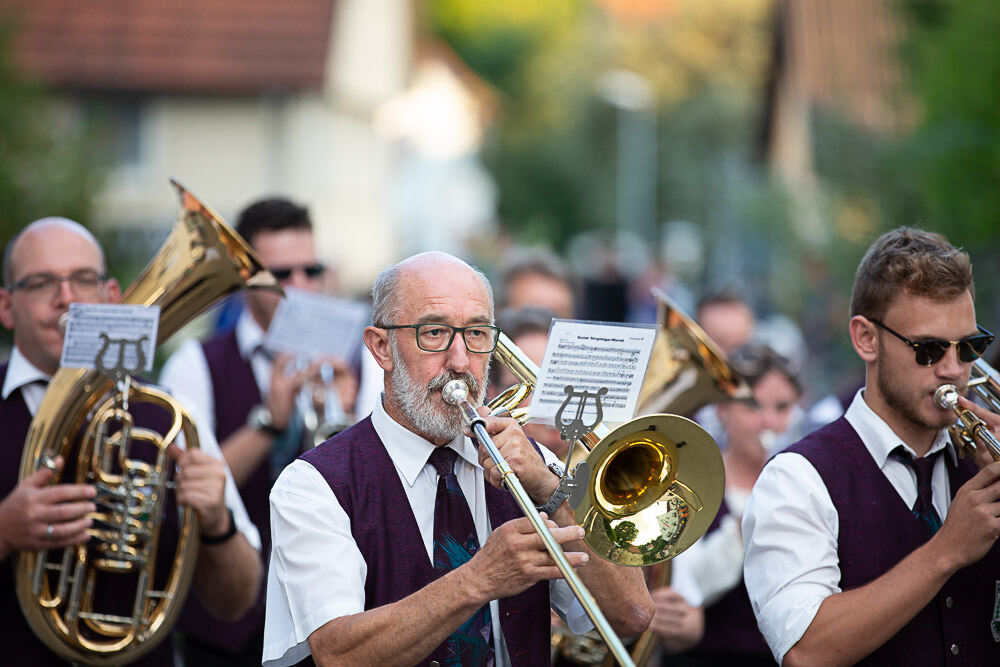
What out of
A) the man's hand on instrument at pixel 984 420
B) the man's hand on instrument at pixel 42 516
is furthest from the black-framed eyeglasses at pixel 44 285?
the man's hand on instrument at pixel 984 420

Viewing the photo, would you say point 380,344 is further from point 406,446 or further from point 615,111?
point 615,111

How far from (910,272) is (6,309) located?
10.0ft

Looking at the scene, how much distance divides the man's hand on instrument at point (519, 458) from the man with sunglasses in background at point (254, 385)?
2.20 metres

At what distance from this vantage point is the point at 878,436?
3.61 m

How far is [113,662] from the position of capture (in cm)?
431

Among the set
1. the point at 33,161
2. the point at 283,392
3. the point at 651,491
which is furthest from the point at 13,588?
the point at 33,161

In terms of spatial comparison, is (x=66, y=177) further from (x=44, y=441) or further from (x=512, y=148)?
(x=512, y=148)

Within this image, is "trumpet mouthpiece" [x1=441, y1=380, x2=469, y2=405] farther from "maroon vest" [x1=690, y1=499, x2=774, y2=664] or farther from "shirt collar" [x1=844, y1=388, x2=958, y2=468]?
"maroon vest" [x1=690, y1=499, x2=774, y2=664]

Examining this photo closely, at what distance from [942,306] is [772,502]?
70 cm

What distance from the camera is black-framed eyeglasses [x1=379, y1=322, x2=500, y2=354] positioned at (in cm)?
340

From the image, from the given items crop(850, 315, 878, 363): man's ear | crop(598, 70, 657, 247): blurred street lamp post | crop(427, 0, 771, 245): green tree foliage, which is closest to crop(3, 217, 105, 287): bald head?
crop(850, 315, 878, 363): man's ear

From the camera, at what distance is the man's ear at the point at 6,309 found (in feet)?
15.1

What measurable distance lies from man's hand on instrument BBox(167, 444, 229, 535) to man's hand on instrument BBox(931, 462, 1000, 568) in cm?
231

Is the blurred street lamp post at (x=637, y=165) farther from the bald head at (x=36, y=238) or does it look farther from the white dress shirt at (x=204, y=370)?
the bald head at (x=36, y=238)
